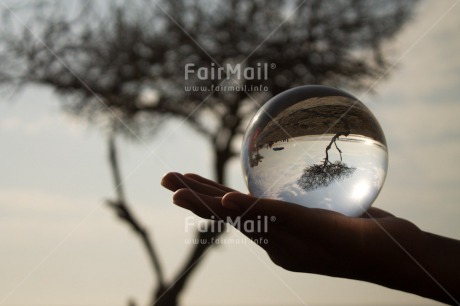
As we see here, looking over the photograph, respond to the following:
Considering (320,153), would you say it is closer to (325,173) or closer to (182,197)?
(325,173)

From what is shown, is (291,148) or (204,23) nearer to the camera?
(291,148)

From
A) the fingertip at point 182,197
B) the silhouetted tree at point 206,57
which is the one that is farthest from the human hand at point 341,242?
the silhouetted tree at point 206,57

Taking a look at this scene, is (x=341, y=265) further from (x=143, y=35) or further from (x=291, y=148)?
(x=143, y=35)

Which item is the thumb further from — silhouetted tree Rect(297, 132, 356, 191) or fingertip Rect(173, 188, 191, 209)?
silhouetted tree Rect(297, 132, 356, 191)

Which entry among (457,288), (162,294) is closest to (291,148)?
(457,288)

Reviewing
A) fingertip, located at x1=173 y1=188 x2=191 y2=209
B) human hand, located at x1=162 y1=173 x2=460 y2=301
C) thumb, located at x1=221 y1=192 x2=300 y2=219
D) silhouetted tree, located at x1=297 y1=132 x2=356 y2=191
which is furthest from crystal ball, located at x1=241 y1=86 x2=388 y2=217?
fingertip, located at x1=173 y1=188 x2=191 y2=209

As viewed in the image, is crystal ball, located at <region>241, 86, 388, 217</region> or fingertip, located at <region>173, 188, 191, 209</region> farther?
crystal ball, located at <region>241, 86, 388, 217</region>

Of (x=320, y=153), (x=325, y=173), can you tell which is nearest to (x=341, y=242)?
(x=325, y=173)

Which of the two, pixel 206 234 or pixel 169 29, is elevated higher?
pixel 169 29
